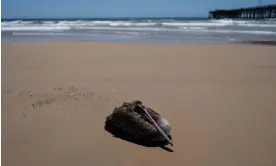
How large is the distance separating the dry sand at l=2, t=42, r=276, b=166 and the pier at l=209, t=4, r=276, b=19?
41.3m

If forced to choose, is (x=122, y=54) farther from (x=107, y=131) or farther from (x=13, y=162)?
(x=13, y=162)

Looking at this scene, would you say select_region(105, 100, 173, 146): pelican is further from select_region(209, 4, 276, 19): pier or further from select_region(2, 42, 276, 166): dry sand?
select_region(209, 4, 276, 19): pier

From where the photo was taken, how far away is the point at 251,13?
52812 mm

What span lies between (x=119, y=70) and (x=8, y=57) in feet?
13.0

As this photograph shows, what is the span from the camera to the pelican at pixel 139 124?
3820 mm

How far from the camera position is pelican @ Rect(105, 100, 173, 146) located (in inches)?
150

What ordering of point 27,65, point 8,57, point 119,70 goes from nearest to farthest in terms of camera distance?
point 119,70 → point 27,65 → point 8,57

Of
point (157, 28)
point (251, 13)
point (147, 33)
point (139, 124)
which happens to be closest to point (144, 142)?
point (139, 124)

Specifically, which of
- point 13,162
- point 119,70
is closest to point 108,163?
point 13,162

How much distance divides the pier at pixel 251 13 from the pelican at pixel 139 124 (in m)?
46.9

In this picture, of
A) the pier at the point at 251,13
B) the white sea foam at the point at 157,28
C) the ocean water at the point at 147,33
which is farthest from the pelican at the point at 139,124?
the pier at the point at 251,13

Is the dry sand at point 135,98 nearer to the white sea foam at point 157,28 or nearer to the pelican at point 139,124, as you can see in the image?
the pelican at point 139,124

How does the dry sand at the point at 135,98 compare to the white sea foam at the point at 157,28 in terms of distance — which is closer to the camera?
the dry sand at the point at 135,98

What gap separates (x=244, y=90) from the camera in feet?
20.9
